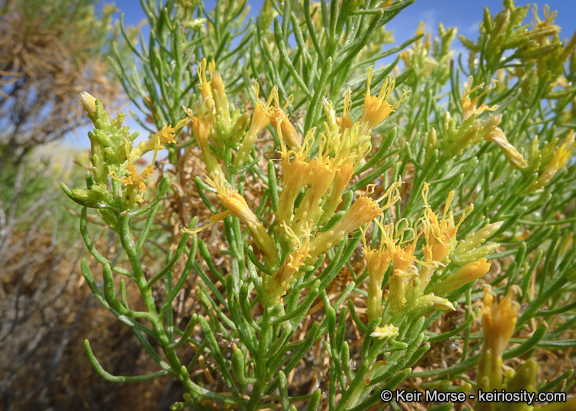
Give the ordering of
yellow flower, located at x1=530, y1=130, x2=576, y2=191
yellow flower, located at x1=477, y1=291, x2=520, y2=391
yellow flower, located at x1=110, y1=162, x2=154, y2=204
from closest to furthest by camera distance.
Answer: yellow flower, located at x1=477, y1=291, x2=520, y2=391 < yellow flower, located at x1=110, y1=162, x2=154, y2=204 < yellow flower, located at x1=530, y1=130, x2=576, y2=191

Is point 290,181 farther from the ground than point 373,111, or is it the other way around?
point 373,111

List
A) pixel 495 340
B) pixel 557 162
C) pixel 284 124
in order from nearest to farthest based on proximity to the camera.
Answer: pixel 495 340, pixel 284 124, pixel 557 162

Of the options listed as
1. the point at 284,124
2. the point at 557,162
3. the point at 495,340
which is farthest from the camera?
the point at 557,162

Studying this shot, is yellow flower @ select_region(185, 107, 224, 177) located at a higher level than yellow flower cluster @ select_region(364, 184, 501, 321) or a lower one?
higher

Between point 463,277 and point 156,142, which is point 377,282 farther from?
point 156,142

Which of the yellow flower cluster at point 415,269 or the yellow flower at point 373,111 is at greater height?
the yellow flower at point 373,111

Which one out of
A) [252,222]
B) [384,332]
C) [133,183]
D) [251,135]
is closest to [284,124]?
[251,135]

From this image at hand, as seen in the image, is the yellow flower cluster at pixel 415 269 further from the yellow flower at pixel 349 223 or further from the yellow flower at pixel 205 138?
the yellow flower at pixel 205 138

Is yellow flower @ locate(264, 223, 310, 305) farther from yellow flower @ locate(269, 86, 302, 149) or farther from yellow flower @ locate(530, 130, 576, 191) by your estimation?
yellow flower @ locate(530, 130, 576, 191)

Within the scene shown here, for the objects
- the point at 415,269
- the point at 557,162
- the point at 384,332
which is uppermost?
the point at 557,162

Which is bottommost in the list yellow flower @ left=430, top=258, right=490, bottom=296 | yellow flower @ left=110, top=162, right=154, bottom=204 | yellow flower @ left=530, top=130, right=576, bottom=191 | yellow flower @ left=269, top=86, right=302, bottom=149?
yellow flower @ left=430, top=258, right=490, bottom=296

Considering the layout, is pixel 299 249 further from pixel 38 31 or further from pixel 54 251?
pixel 38 31

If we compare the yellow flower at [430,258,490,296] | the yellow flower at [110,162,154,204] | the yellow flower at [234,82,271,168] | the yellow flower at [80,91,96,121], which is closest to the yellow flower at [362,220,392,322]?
the yellow flower at [430,258,490,296]

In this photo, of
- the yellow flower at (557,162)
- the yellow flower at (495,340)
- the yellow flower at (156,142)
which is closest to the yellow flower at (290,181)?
the yellow flower at (156,142)
